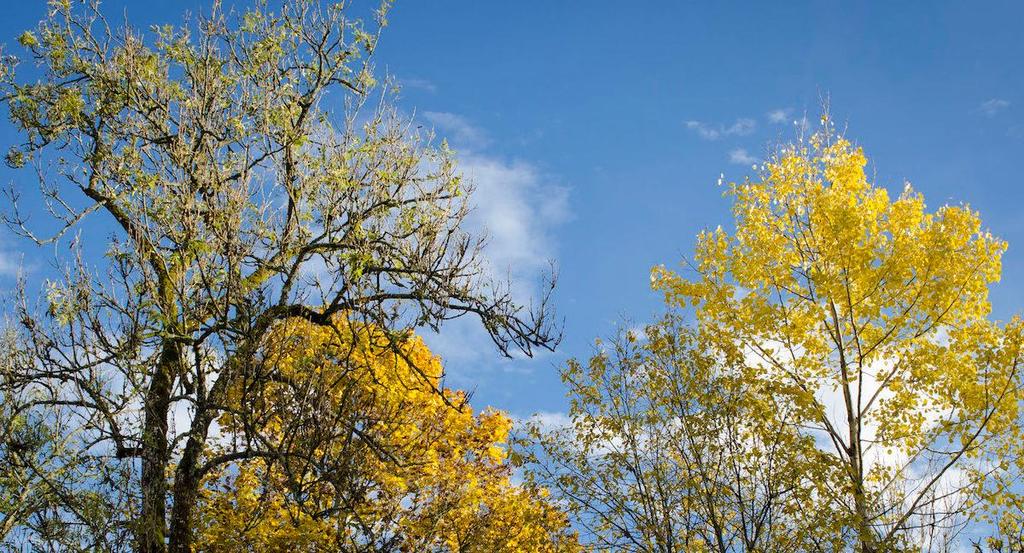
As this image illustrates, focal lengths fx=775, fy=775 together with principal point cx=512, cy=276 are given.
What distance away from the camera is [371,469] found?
1279cm

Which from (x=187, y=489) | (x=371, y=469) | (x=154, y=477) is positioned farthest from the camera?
(x=371, y=469)

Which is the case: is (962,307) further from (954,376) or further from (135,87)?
(135,87)

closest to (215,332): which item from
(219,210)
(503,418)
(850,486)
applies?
(219,210)

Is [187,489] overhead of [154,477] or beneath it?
overhead

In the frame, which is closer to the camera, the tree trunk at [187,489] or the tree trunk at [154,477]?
the tree trunk at [154,477]

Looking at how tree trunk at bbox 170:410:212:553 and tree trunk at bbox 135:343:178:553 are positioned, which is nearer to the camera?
tree trunk at bbox 135:343:178:553

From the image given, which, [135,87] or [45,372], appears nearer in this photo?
[45,372]

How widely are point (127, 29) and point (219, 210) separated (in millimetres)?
4734

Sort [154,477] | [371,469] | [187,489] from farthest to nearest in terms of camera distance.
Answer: [371,469] → [187,489] → [154,477]

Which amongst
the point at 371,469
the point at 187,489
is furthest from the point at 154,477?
the point at 371,469

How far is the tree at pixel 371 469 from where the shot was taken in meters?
9.04

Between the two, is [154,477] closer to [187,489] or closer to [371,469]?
[187,489]

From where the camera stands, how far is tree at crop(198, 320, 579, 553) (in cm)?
904

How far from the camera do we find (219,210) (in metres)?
9.27
